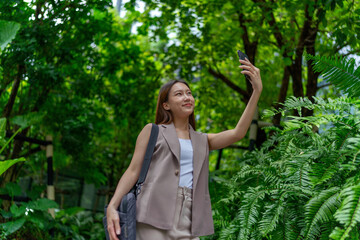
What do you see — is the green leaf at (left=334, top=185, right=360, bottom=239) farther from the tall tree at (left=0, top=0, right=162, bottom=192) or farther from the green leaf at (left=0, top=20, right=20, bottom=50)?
the tall tree at (left=0, top=0, right=162, bottom=192)

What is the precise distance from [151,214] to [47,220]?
3384 millimetres

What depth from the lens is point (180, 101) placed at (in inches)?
103

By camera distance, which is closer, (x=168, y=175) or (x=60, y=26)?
(x=168, y=175)

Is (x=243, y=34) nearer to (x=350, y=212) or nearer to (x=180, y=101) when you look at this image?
(x=180, y=101)

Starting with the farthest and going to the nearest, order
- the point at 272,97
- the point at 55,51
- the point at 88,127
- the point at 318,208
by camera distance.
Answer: the point at 272,97
the point at 88,127
the point at 55,51
the point at 318,208

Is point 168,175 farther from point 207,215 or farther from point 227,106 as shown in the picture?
point 227,106

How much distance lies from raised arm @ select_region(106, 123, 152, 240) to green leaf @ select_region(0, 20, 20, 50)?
210 cm

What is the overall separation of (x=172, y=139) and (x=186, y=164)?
156mm

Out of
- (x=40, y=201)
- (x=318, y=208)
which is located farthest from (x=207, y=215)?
(x=40, y=201)

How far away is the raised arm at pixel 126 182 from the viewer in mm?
2338

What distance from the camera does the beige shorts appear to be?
90.1 inches

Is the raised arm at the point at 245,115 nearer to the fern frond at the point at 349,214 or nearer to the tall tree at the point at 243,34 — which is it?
the fern frond at the point at 349,214

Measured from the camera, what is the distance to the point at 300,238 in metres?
2.59

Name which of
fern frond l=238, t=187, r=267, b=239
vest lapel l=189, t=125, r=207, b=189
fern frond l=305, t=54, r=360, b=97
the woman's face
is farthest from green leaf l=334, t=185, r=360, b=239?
the woman's face
